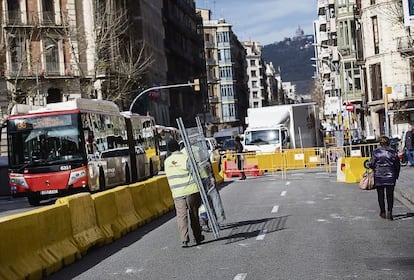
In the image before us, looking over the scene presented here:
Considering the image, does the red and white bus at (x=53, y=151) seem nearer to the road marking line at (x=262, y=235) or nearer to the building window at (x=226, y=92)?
the road marking line at (x=262, y=235)

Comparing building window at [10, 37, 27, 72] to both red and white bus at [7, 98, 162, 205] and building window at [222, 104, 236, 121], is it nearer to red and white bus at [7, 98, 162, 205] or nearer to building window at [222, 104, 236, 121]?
red and white bus at [7, 98, 162, 205]

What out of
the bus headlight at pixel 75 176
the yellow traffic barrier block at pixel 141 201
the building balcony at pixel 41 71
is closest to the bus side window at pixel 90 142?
the bus headlight at pixel 75 176

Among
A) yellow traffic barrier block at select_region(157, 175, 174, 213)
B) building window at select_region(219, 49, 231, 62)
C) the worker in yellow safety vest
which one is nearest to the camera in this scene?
the worker in yellow safety vest

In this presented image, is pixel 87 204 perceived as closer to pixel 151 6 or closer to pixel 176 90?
pixel 151 6

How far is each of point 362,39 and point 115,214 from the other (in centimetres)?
4787

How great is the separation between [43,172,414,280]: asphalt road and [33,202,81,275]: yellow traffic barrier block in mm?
194

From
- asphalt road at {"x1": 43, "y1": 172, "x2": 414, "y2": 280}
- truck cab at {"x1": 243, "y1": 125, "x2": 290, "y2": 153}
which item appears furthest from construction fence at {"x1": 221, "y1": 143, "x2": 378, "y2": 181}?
asphalt road at {"x1": 43, "y1": 172, "x2": 414, "y2": 280}

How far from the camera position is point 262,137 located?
135 feet

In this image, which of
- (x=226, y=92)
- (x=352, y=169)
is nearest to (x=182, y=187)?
(x=352, y=169)

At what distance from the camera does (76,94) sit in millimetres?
56625

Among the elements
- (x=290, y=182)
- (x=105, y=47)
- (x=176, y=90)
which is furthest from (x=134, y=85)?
(x=290, y=182)

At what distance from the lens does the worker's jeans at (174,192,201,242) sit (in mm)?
12891

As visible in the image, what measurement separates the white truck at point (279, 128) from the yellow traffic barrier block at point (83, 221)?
26.8m

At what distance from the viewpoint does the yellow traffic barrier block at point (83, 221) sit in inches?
504
